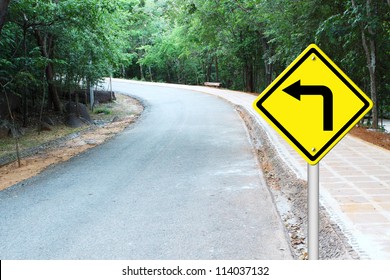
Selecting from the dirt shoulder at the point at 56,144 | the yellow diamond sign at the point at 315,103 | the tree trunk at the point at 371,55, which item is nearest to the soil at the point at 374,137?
the tree trunk at the point at 371,55

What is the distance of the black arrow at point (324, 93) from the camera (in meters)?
2.52

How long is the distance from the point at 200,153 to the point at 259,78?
24.9 meters

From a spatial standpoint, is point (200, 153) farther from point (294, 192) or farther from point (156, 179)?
point (294, 192)

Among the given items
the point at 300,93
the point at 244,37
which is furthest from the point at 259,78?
the point at 300,93

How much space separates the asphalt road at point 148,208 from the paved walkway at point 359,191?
0.68 m

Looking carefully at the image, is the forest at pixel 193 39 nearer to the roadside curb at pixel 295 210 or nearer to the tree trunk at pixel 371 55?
the tree trunk at pixel 371 55

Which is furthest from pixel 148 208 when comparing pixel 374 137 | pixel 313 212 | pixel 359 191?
pixel 374 137

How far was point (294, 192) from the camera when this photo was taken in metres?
6.30

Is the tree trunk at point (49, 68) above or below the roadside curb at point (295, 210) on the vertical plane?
above

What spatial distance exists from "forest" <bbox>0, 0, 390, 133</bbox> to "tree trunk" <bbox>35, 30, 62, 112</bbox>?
1.8 inches

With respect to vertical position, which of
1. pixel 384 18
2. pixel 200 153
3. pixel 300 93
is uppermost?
pixel 384 18

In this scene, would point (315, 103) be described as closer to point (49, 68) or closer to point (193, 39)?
point (49, 68)

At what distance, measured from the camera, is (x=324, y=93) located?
8.27ft

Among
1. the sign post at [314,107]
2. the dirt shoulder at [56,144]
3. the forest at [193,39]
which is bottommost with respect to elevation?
the dirt shoulder at [56,144]
